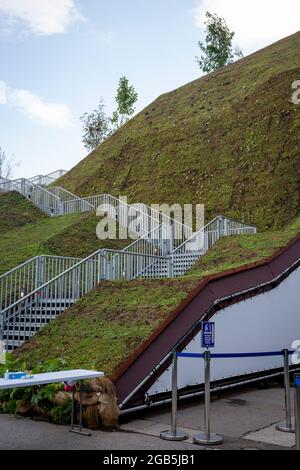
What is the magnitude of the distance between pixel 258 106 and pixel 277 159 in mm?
5963

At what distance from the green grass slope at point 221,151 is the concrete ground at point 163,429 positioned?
15062mm

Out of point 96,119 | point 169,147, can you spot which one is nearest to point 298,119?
point 169,147

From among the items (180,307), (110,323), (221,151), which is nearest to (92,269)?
(110,323)

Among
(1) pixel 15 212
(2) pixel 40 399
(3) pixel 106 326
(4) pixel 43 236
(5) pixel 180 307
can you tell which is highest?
(1) pixel 15 212

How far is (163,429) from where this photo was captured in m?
7.09

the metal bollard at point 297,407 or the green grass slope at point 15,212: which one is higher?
the green grass slope at point 15,212

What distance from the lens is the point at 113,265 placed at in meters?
13.9

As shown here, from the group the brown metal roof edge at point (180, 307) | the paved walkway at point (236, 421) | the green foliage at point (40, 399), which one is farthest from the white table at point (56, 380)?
the brown metal roof edge at point (180, 307)

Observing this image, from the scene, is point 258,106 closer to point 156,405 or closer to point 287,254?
point 287,254

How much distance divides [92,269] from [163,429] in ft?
21.9

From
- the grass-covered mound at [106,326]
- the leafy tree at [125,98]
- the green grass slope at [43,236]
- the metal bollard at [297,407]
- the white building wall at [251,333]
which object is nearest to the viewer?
the metal bollard at [297,407]

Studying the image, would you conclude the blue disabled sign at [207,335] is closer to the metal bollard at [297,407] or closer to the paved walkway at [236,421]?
the paved walkway at [236,421]

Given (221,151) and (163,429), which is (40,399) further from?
(221,151)

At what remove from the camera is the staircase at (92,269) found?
12109 millimetres
